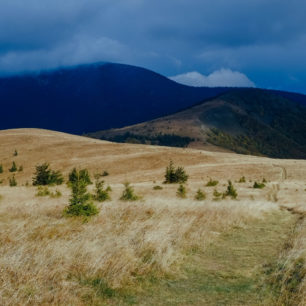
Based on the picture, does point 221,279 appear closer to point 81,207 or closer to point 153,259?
point 153,259

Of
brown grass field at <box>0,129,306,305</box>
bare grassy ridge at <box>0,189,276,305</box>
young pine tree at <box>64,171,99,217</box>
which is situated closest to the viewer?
bare grassy ridge at <box>0,189,276,305</box>

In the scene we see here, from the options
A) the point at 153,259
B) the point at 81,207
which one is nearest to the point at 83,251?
the point at 153,259

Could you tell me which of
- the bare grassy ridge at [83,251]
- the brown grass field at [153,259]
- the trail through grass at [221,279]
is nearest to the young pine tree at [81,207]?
the brown grass field at [153,259]

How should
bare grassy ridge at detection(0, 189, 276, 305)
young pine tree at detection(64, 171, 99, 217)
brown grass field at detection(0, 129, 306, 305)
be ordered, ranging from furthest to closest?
1. young pine tree at detection(64, 171, 99, 217)
2. brown grass field at detection(0, 129, 306, 305)
3. bare grassy ridge at detection(0, 189, 276, 305)

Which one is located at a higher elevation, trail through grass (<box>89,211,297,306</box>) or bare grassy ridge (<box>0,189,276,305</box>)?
bare grassy ridge (<box>0,189,276,305</box>)

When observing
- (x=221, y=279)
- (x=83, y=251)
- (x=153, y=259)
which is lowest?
(x=221, y=279)

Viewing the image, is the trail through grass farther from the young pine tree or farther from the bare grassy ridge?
the young pine tree

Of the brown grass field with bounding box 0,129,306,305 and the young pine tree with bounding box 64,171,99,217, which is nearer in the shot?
the brown grass field with bounding box 0,129,306,305

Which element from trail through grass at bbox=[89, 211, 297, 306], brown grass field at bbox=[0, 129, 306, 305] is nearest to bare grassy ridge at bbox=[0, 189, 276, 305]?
brown grass field at bbox=[0, 129, 306, 305]

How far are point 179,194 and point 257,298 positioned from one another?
854 inches

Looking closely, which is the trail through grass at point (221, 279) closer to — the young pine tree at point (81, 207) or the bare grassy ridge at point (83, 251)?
the bare grassy ridge at point (83, 251)

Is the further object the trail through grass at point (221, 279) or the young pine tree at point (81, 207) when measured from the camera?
the young pine tree at point (81, 207)

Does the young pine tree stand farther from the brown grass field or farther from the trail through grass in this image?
the trail through grass

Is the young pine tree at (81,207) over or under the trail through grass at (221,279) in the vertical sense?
over
